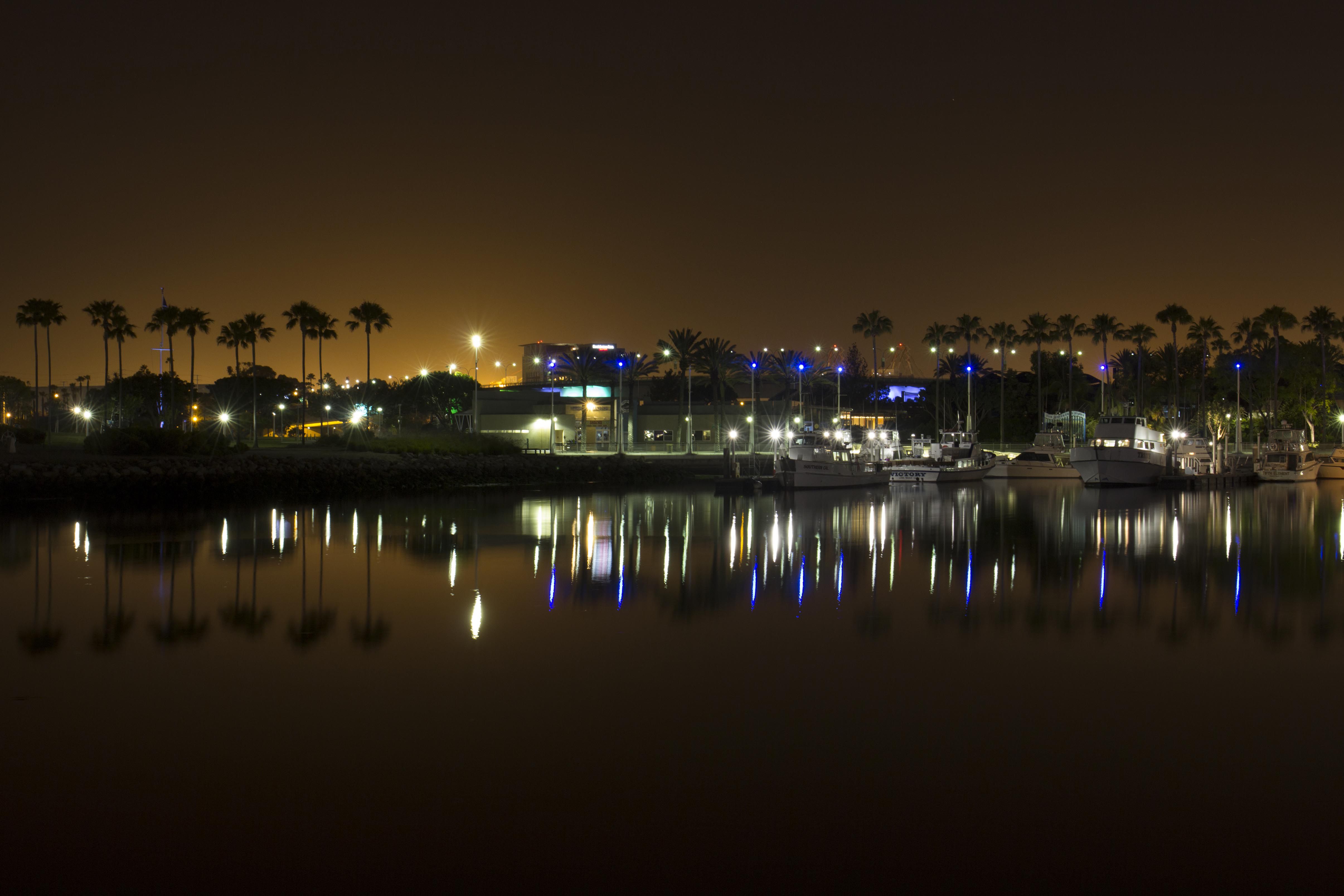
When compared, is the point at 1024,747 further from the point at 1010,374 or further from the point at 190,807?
the point at 1010,374

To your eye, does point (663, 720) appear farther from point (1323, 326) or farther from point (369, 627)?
point (1323, 326)

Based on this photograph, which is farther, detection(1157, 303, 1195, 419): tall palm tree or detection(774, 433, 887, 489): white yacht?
detection(1157, 303, 1195, 419): tall palm tree

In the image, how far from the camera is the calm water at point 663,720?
7605 mm

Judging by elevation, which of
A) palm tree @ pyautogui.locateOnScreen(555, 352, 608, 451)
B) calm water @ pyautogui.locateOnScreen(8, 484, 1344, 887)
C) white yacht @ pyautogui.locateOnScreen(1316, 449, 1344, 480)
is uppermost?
palm tree @ pyautogui.locateOnScreen(555, 352, 608, 451)

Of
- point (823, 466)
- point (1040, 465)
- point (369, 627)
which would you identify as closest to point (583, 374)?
point (1040, 465)

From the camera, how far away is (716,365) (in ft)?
301

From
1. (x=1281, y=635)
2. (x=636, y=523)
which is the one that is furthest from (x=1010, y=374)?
(x=1281, y=635)

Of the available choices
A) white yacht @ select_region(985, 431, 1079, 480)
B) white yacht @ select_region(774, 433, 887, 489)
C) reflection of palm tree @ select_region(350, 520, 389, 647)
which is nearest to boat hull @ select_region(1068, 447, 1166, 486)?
white yacht @ select_region(985, 431, 1079, 480)

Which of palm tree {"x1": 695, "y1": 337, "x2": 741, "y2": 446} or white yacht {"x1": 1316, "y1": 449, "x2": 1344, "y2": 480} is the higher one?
palm tree {"x1": 695, "y1": 337, "x2": 741, "y2": 446}

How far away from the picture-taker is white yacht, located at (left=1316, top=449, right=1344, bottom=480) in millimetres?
80938

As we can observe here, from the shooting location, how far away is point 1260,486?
68750mm

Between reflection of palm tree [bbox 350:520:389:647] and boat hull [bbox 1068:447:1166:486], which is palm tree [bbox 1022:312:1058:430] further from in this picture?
reflection of palm tree [bbox 350:520:389:647]

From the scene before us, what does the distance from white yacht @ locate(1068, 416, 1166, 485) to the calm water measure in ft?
136

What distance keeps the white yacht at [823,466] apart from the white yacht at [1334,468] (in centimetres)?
4069
